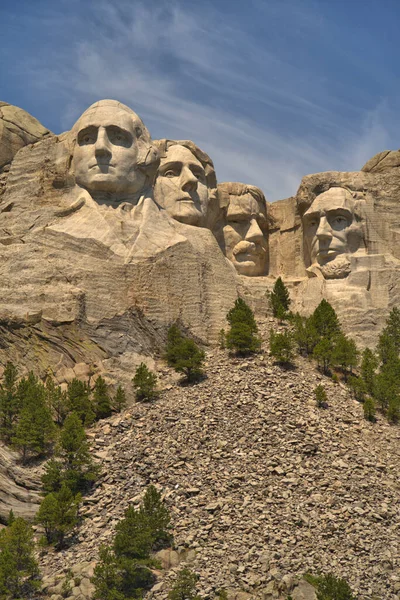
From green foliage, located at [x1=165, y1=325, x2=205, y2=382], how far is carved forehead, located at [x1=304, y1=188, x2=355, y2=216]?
645 cm

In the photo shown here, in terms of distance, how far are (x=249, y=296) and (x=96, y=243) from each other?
15.9 ft

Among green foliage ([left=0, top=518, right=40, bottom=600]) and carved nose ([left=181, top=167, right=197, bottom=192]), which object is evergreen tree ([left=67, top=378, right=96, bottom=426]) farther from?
carved nose ([left=181, top=167, right=197, bottom=192])

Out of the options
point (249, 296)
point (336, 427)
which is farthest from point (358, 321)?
point (336, 427)

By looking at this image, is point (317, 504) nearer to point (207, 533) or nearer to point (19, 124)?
point (207, 533)

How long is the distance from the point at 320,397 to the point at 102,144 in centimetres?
849

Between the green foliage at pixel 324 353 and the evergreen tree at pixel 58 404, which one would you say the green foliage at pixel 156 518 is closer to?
the evergreen tree at pixel 58 404

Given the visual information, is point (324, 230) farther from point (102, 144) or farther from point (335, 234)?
point (102, 144)

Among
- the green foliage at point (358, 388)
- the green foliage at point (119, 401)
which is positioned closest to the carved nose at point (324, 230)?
the green foliage at point (358, 388)

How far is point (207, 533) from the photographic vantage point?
28719mm

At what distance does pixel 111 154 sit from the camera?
36.3 metres

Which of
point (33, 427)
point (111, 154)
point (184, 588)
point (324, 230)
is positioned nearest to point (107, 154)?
point (111, 154)

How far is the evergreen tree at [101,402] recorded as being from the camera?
33031 millimetres

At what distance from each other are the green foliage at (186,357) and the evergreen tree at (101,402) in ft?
6.29

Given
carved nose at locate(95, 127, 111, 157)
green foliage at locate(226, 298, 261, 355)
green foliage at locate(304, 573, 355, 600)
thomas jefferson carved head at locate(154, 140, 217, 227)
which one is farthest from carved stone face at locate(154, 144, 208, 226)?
green foliage at locate(304, 573, 355, 600)
